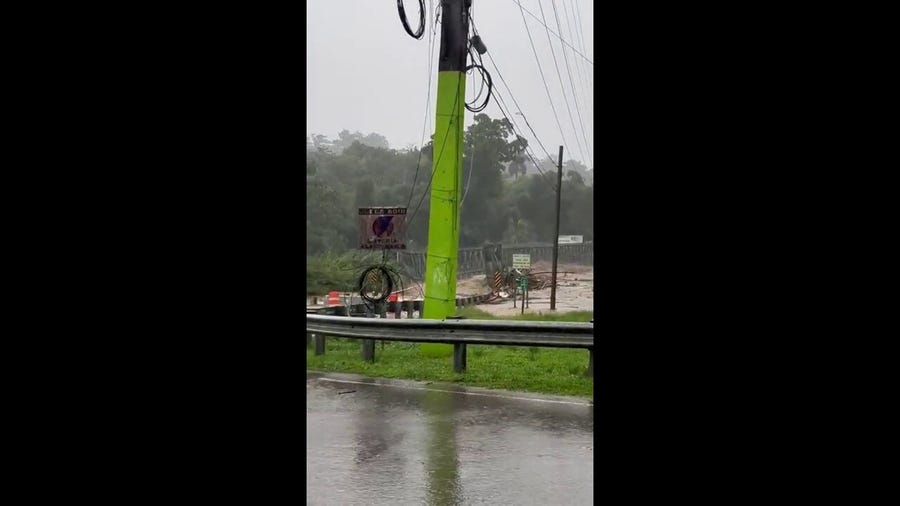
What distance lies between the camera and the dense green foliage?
32.3m

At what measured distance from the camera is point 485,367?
435 inches

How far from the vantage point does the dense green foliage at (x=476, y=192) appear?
32.3 metres

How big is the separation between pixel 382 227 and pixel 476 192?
2300cm

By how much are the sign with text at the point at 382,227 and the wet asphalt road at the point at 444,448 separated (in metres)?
3.28

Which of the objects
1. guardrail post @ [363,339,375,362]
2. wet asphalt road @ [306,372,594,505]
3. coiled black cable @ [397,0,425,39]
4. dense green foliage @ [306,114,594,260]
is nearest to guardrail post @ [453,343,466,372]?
wet asphalt road @ [306,372,594,505]

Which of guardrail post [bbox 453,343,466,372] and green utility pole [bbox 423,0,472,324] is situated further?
green utility pole [bbox 423,0,472,324]

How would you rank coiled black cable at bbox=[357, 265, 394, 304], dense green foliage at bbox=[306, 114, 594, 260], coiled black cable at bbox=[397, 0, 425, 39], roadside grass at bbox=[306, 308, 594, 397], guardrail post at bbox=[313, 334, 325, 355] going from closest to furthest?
1. coiled black cable at bbox=[397, 0, 425, 39]
2. roadside grass at bbox=[306, 308, 594, 397]
3. guardrail post at bbox=[313, 334, 325, 355]
4. coiled black cable at bbox=[357, 265, 394, 304]
5. dense green foliage at bbox=[306, 114, 594, 260]

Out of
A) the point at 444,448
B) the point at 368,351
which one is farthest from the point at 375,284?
the point at 444,448

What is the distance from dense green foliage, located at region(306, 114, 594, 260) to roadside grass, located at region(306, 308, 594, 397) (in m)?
17.8

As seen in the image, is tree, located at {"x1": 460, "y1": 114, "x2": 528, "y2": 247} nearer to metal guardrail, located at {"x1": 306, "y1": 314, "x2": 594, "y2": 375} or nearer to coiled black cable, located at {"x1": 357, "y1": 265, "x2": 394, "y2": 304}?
coiled black cable, located at {"x1": 357, "y1": 265, "x2": 394, "y2": 304}
